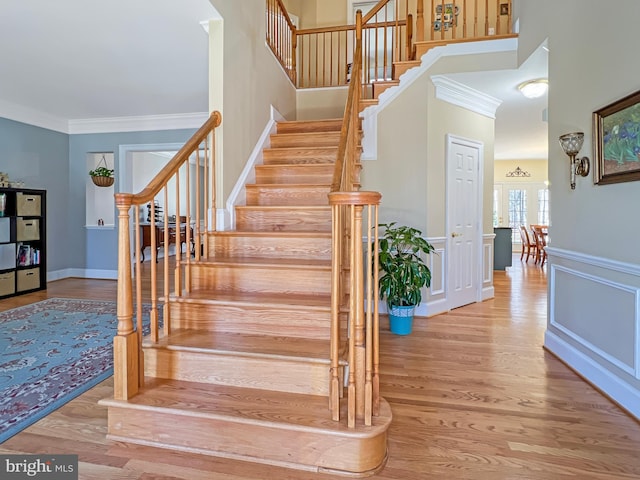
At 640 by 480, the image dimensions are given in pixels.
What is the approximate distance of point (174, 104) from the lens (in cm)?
521

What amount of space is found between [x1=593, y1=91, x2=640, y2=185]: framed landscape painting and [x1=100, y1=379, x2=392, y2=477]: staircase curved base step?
75.2 inches

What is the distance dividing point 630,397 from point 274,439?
79.0 inches

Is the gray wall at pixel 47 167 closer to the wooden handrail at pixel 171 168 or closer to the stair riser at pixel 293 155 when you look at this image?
the stair riser at pixel 293 155

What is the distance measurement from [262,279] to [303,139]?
211cm

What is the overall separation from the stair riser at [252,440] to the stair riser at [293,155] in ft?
8.81

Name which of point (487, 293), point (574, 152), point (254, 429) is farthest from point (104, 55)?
point (487, 293)

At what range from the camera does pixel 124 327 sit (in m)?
1.82

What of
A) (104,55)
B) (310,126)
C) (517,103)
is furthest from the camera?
(517,103)

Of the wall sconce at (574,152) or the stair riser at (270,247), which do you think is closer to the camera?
the wall sconce at (574,152)

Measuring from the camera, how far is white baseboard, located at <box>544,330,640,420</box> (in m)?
2.06

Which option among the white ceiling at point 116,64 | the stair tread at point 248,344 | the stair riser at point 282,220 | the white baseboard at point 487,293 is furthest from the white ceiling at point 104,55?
the white baseboard at point 487,293

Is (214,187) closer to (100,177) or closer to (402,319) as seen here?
(402,319)

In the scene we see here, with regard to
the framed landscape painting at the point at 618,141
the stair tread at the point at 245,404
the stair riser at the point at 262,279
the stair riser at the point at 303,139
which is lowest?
the stair tread at the point at 245,404

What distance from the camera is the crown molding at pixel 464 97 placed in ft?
13.2
